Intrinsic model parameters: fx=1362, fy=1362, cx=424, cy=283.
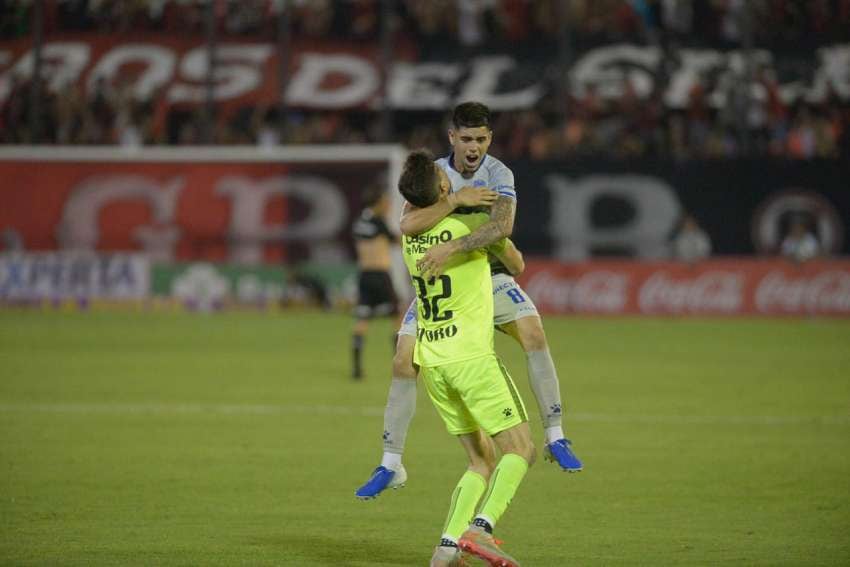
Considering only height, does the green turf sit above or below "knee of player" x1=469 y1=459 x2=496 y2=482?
below

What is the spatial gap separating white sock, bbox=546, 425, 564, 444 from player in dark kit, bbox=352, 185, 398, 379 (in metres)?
9.19

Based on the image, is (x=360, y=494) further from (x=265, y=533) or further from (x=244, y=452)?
(x=244, y=452)

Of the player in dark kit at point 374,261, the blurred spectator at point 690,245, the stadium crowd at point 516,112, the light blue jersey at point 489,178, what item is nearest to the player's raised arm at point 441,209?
the light blue jersey at point 489,178

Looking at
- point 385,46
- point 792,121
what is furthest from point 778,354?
point 385,46

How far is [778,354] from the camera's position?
21297mm

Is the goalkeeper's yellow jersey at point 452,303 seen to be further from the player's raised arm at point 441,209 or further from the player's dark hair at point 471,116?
the player's dark hair at point 471,116

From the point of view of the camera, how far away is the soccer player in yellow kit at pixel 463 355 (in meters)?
7.04

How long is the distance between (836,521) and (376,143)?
23390 millimetres

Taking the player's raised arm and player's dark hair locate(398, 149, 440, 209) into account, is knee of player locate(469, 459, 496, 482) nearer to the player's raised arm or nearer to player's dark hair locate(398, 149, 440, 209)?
the player's raised arm

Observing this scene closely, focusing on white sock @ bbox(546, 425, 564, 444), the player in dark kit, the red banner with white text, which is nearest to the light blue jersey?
white sock @ bbox(546, 425, 564, 444)

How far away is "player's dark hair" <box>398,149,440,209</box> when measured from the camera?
22.8 feet

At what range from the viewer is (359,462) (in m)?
11.1

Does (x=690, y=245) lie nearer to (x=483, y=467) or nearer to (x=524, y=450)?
(x=483, y=467)

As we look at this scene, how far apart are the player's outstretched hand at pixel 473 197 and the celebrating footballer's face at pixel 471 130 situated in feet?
1.35
